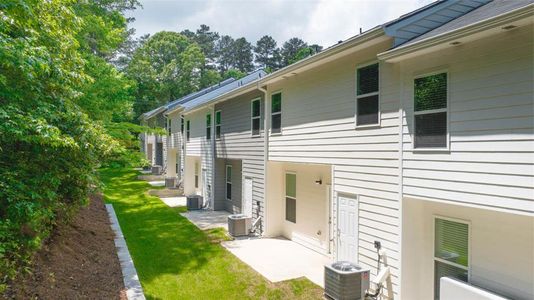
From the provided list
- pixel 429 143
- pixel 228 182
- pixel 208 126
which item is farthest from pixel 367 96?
pixel 208 126

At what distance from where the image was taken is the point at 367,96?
746 cm

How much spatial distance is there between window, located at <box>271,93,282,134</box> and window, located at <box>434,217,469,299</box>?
603cm

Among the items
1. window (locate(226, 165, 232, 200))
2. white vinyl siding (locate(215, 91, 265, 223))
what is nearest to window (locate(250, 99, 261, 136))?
white vinyl siding (locate(215, 91, 265, 223))

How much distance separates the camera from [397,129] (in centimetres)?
661

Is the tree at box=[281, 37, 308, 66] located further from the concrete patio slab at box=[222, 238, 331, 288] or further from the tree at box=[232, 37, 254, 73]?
the concrete patio slab at box=[222, 238, 331, 288]

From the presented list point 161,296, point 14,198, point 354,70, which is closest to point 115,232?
point 161,296

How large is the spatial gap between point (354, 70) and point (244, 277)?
18.7ft

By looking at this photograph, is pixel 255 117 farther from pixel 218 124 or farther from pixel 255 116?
pixel 218 124

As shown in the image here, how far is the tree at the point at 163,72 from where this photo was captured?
40906 millimetres

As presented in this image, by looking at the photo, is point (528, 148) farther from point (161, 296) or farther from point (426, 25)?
point (161, 296)

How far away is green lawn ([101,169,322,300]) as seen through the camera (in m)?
7.56

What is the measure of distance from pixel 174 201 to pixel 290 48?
52109 mm

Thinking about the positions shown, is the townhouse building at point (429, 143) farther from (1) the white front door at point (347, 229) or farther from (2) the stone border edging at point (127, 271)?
(2) the stone border edging at point (127, 271)

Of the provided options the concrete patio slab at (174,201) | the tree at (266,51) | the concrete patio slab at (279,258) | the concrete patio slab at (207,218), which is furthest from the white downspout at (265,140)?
the tree at (266,51)
